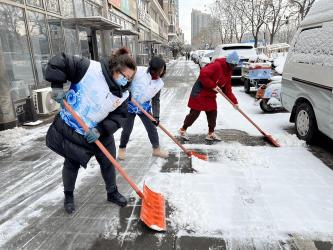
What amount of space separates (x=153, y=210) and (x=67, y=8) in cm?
981

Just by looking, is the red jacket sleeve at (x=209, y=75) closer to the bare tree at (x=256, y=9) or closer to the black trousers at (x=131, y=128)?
the black trousers at (x=131, y=128)

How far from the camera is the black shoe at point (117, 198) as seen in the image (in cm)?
320

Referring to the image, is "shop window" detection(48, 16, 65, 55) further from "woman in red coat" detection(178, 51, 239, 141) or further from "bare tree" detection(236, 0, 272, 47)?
"bare tree" detection(236, 0, 272, 47)

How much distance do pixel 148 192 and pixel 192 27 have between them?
16757 centimetres

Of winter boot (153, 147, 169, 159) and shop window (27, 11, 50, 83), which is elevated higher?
shop window (27, 11, 50, 83)

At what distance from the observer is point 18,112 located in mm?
6809

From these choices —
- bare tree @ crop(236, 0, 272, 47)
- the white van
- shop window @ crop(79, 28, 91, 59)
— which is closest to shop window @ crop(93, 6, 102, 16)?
shop window @ crop(79, 28, 91, 59)

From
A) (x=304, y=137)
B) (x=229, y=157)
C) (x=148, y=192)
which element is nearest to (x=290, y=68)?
(x=304, y=137)

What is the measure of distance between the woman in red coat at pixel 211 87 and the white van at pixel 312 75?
1.12 meters

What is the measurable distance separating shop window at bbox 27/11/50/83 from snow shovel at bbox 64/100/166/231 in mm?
6453

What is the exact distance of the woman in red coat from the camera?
16.3 ft

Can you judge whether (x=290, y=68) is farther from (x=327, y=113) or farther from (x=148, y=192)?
(x=148, y=192)

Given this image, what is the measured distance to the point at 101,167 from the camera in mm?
3074

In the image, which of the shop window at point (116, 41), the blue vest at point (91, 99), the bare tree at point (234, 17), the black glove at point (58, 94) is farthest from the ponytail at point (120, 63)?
the bare tree at point (234, 17)
